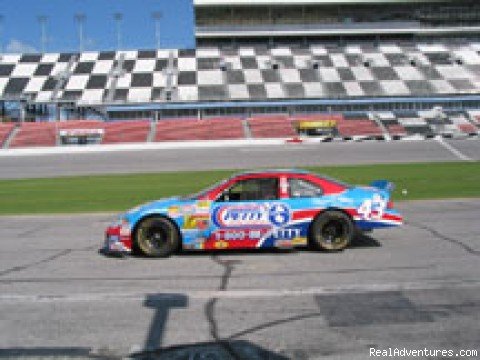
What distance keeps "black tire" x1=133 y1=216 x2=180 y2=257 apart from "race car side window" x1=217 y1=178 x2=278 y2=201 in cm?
84

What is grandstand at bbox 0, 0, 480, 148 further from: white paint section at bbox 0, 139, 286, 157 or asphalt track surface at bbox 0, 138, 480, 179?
asphalt track surface at bbox 0, 138, 480, 179

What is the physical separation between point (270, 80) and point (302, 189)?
50069 mm

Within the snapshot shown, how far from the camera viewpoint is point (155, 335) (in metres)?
4.80

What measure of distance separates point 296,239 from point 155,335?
12.0 ft

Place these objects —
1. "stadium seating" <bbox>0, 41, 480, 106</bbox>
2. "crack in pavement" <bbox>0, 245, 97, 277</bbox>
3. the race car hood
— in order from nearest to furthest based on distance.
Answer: "crack in pavement" <bbox>0, 245, 97, 277</bbox> → the race car hood → "stadium seating" <bbox>0, 41, 480, 106</bbox>

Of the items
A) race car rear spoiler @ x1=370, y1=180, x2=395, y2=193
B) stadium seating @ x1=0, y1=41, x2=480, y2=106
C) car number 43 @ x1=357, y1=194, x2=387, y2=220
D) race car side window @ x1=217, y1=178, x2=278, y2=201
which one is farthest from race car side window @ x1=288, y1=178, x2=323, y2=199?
stadium seating @ x1=0, y1=41, x2=480, y2=106

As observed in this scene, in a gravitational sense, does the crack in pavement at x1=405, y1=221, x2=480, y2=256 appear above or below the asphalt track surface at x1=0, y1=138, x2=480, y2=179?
below

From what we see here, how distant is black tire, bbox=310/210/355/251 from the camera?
8102 millimetres

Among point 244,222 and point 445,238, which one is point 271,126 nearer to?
point 445,238

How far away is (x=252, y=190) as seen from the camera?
8.31 metres

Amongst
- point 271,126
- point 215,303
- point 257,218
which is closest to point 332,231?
point 257,218

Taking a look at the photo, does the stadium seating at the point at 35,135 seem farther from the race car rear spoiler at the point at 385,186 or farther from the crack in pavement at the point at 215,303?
the crack in pavement at the point at 215,303

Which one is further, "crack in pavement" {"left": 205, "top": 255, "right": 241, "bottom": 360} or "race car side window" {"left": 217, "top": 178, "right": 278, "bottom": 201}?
"race car side window" {"left": 217, "top": 178, "right": 278, "bottom": 201}

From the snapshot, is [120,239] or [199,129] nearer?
[120,239]
